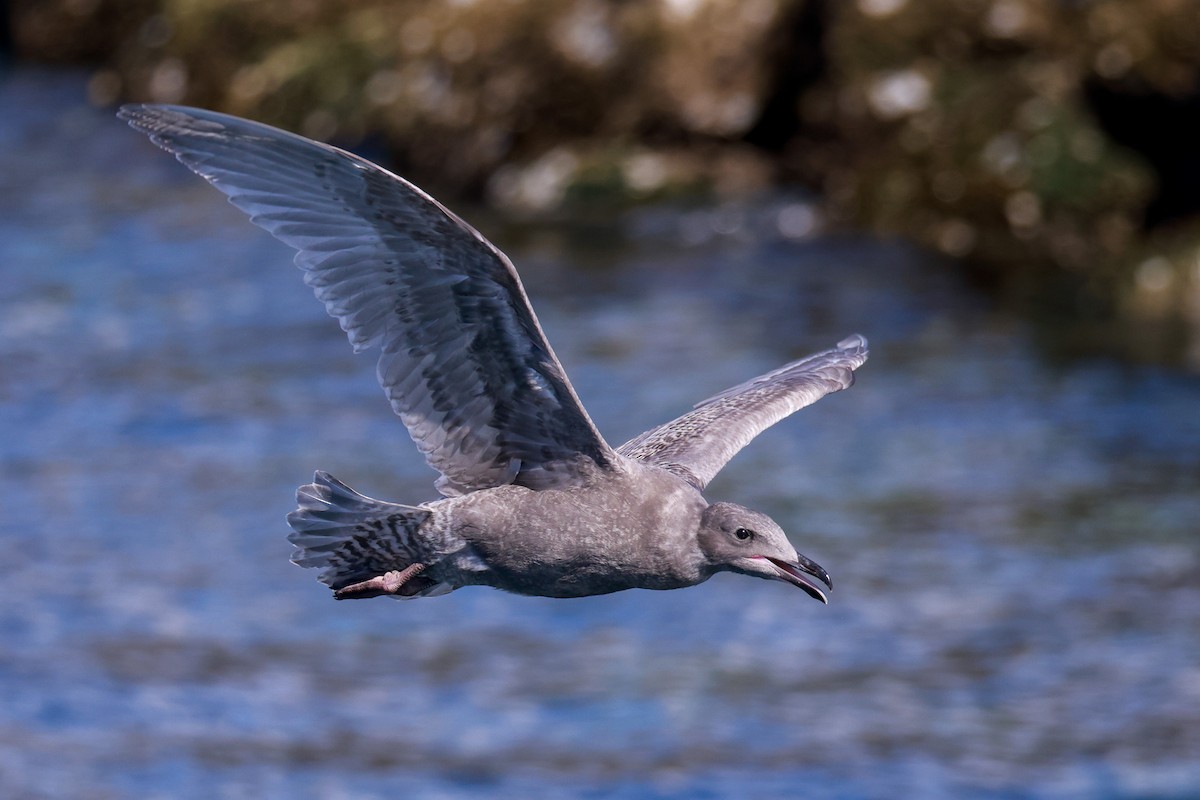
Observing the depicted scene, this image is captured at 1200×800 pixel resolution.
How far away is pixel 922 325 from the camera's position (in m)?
20.8

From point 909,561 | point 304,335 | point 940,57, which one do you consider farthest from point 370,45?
point 909,561

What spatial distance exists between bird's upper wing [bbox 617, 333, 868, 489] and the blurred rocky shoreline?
476 inches

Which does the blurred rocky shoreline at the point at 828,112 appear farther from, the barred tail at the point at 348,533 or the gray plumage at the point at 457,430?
the barred tail at the point at 348,533

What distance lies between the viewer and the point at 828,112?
2245 cm

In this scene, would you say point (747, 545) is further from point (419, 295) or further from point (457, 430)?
point (419, 295)

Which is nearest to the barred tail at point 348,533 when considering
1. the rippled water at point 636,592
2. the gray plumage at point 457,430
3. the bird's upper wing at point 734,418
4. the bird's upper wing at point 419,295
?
A: the gray plumage at point 457,430

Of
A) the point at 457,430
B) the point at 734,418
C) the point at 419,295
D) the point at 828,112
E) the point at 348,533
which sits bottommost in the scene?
the point at 348,533

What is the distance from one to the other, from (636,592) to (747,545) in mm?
10687

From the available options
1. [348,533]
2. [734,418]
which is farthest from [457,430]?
[734,418]

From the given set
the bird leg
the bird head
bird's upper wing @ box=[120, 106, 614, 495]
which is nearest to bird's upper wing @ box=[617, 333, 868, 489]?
the bird head

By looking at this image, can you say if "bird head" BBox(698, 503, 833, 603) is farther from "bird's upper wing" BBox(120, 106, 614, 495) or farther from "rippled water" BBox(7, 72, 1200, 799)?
"rippled water" BBox(7, 72, 1200, 799)

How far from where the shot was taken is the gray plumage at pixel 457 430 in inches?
240

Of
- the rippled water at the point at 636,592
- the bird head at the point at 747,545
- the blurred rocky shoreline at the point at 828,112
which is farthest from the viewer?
the blurred rocky shoreline at the point at 828,112

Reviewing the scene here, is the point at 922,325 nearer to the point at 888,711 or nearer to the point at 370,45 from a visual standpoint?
the point at 888,711
